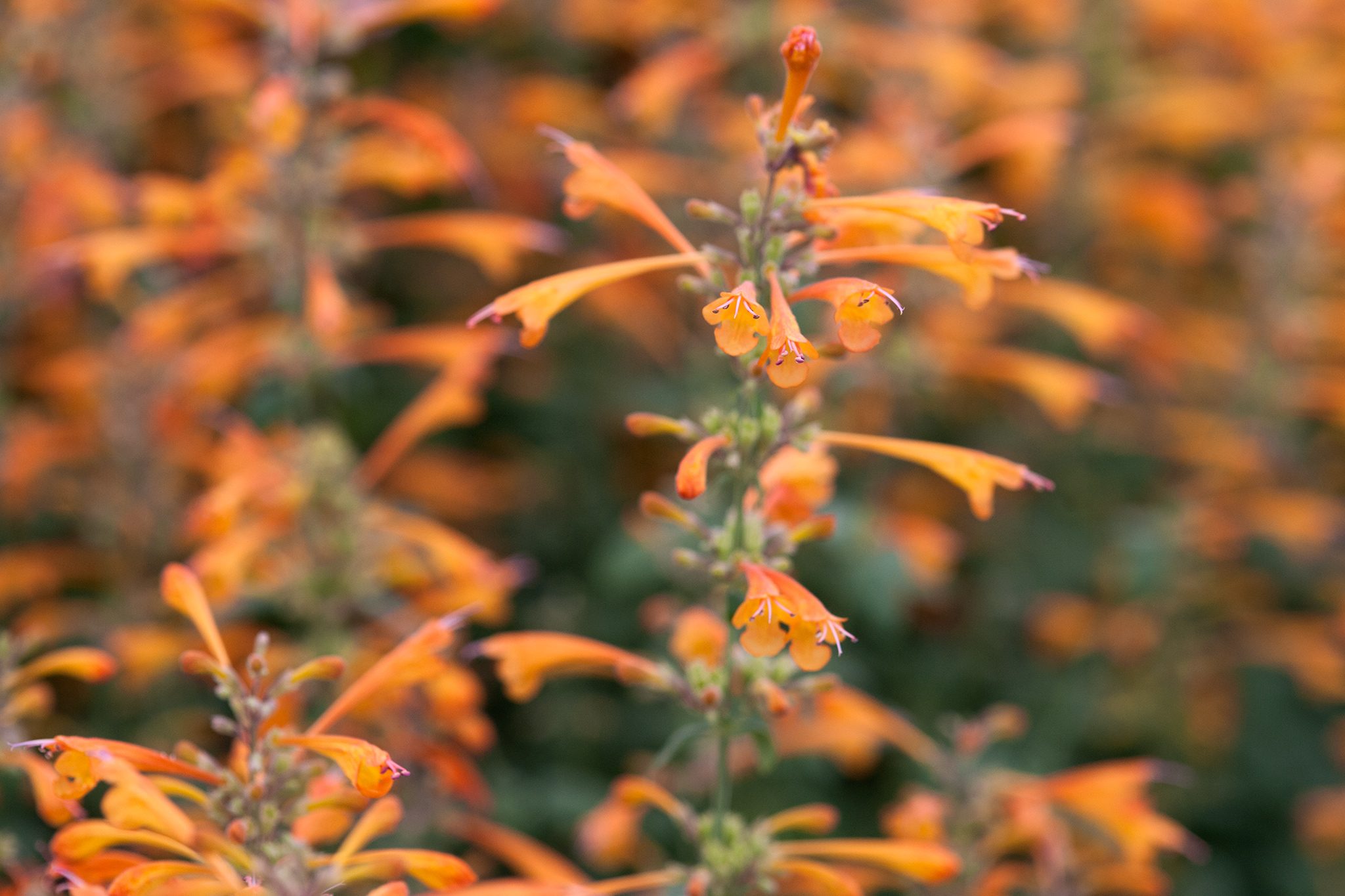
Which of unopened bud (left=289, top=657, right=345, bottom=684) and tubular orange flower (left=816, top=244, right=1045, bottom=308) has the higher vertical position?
tubular orange flower (left=816, top=244, right=1045, bottom=308)

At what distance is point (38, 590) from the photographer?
380 centimetres

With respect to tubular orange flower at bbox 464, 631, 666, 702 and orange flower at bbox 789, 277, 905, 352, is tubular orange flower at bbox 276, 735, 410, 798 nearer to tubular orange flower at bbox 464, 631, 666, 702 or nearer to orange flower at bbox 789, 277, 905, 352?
tubular orange flower at bbox 464, 631, 666, 702

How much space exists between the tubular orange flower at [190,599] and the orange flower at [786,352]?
0.87 meters

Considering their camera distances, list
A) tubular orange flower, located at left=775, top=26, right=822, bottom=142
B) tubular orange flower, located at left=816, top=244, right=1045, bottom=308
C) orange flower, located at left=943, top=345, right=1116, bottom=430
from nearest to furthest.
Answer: tubular orange flower, located at left=775, top=26, right=822, bottom=142, tubular orange flower, located at left=816, top=244, right=1045, bottom=308, orange flower, located at left=943, top=345, right=1116, bottom=430

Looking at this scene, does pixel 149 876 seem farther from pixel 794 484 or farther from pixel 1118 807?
pixel 1118 807

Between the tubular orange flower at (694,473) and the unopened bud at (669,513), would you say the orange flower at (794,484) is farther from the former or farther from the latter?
the tubular orange flower at (694,473)

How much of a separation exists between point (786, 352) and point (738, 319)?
0.08 m

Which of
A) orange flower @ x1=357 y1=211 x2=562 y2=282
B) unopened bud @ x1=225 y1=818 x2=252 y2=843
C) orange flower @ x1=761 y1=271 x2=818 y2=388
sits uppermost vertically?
orange flower @ x1=357 y1=211 x2=562 y2=282

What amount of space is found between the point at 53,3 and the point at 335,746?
119 inches

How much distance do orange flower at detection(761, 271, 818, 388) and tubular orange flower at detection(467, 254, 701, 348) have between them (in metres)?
0.26

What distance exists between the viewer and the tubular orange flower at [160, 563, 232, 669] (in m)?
1.82

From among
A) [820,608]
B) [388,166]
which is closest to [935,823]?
[820,608]

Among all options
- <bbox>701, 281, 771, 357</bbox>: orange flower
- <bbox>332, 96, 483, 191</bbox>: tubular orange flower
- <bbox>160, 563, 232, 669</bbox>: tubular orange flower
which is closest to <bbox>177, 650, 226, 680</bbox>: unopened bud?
<bbox>160, 563, 232, 669</bbox>: tubular orange flower

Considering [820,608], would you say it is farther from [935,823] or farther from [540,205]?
[540,205]
